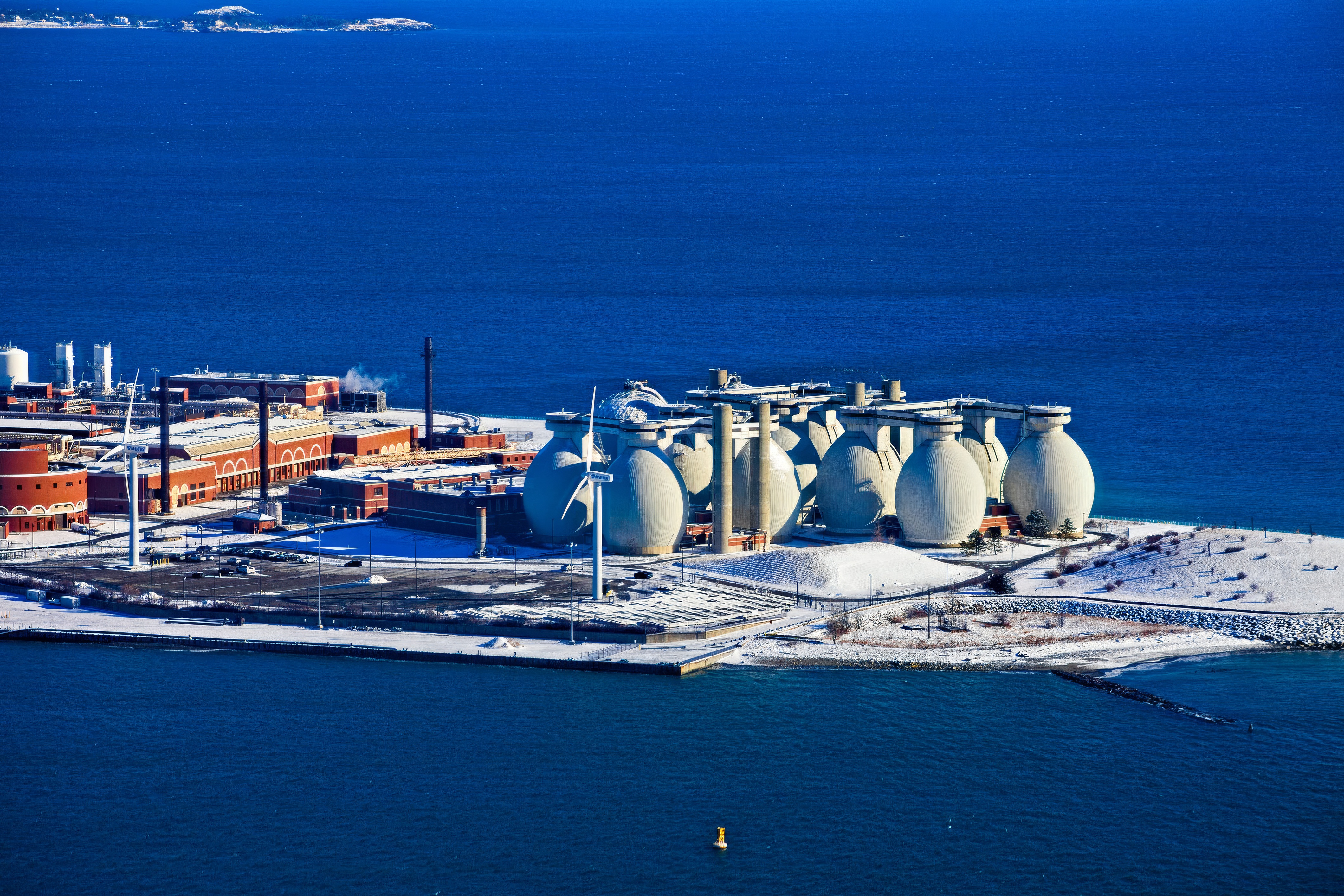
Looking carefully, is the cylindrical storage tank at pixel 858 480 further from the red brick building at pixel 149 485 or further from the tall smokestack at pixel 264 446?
the red brick building at pixel 149 485

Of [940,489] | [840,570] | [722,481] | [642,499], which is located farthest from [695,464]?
[840,570]

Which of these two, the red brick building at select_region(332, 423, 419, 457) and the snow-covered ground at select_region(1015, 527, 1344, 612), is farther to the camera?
the red brick building at select_region(332, 423, 419, 457)

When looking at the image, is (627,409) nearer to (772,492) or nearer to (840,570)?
(772,492)

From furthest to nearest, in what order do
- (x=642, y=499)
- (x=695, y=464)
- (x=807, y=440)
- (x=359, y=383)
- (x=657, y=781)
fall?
(x=359, y=383), (x=807, y=440), (x=695, y=464), (x=642, y=499), (x=657, y=781)

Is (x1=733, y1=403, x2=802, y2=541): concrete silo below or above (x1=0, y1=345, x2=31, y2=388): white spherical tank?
below

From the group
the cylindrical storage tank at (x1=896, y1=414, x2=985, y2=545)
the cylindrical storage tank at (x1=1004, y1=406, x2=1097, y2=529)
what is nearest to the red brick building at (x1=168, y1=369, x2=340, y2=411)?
the cylindrical storage tank at (x1=896, y1=414, x2=985, y2=545)

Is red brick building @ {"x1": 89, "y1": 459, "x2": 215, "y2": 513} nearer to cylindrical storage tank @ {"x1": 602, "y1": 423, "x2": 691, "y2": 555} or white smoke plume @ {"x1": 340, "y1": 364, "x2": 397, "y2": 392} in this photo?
cylindrical storage tank @ {"x1": 602, "y1": 423, "x2": 691, "y2": 555}

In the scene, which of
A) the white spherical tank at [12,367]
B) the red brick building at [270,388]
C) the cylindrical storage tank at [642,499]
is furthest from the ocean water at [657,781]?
the white spherical tank at [12,367]
